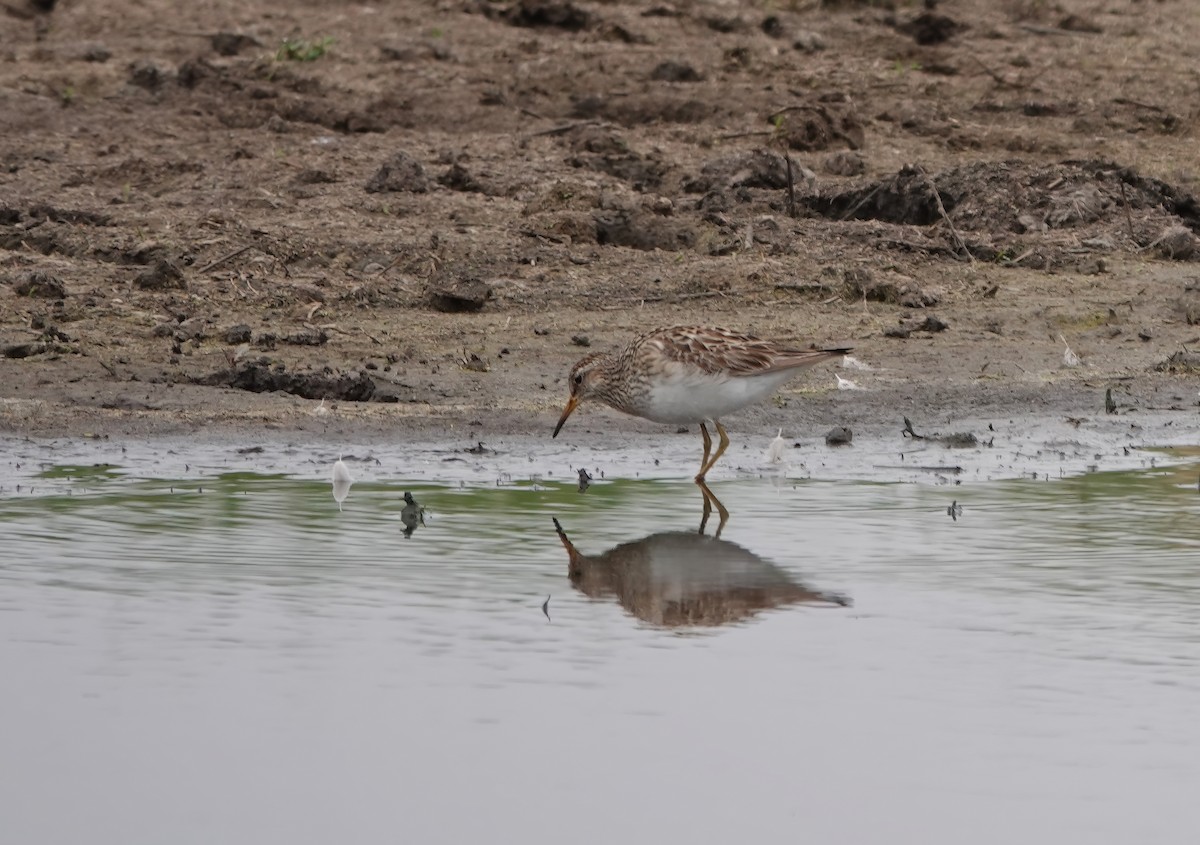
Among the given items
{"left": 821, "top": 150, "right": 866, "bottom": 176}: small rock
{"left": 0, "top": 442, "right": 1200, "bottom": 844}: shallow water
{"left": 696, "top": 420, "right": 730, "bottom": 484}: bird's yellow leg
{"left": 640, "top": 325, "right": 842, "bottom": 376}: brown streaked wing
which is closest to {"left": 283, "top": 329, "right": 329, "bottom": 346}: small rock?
{"left": 0, "top": 442, "right": 1200, "bottom": 844}: shallow water

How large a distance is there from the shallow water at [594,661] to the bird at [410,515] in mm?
47

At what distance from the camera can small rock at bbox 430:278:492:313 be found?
12258 millimetres

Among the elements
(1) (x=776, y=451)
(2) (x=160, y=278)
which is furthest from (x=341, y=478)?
(2) (x=160, y=278)

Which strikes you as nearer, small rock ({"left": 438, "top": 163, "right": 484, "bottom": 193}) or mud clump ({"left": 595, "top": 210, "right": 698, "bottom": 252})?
mud clump ({"left": 595, "top": 210, "right": 698, "bottom": 252})

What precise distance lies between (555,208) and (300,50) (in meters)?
4.23

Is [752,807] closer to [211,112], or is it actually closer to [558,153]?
[558,153]

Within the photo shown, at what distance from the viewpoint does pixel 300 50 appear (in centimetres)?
1705

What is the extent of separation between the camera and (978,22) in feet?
64.0

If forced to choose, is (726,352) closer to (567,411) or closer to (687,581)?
(567,411)

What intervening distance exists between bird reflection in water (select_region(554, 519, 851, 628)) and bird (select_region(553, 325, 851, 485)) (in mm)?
1465

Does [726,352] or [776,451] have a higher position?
[726,352]

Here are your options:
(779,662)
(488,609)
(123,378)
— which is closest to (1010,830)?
(779,662)

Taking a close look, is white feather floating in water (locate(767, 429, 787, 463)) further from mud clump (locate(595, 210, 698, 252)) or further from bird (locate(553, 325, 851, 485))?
mud clump (locate(595, 210, 698, 252))

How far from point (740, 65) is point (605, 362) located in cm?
794
